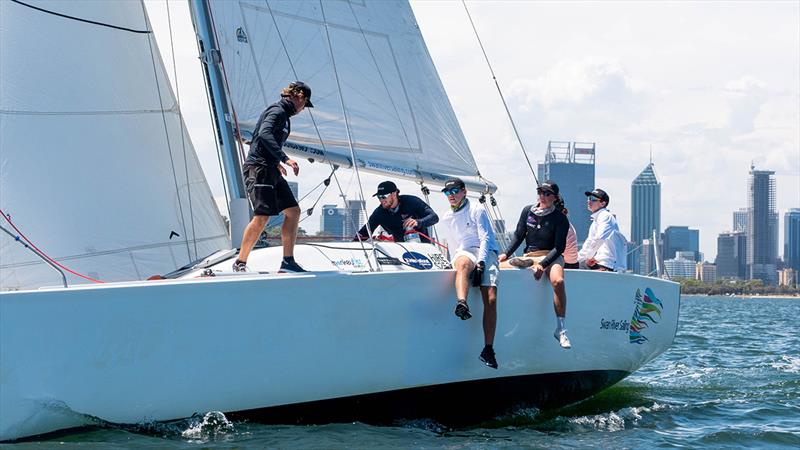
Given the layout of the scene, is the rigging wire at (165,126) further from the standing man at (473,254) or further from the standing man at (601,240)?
the standing man at (601,240)

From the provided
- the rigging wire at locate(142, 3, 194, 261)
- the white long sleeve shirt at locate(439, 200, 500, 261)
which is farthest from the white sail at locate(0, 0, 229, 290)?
the white long sleeve shirt at locate(439, 200, 500, 261)

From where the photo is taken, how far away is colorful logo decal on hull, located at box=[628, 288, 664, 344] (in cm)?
941

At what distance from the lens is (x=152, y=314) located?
650 cm

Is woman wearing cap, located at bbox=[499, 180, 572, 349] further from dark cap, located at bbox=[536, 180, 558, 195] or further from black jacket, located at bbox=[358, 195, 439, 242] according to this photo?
black jacket, located at bbox=[358, 195, 439, 242]

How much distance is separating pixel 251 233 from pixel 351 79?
99.7 inches

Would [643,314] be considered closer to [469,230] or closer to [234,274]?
[469,230]

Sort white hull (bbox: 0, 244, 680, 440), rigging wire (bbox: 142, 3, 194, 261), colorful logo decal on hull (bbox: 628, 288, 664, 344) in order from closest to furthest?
1. white hull (bbox: 0, 244, 680, 440)
2. rigging wire (bbox: 142, 3, 194, 261)
3. colorful logo decal on hull (bbox: 628, 288, 664, 344)

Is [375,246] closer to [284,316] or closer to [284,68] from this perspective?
[284,316]

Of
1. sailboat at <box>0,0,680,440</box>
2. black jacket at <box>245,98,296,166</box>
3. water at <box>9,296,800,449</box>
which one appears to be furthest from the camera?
black jacket at <box>245,98,296,166</box>

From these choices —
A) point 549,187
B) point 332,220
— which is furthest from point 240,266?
point 549,187

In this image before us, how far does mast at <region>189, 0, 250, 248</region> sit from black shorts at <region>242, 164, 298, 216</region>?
0.81 meters

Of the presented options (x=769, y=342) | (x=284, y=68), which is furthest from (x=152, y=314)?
(x=769, y=342)

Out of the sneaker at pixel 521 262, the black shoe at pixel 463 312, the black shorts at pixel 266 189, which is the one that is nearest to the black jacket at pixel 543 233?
the sneaker at pixel 521 262

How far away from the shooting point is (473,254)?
7863mm
